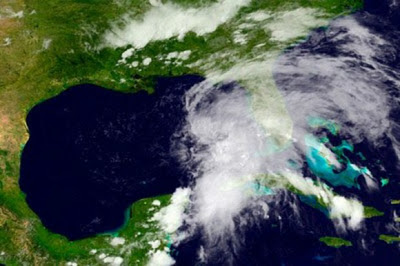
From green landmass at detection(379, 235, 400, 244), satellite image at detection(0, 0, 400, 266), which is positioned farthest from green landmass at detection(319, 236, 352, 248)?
green landmass at detection(379, 235, 400, 244)

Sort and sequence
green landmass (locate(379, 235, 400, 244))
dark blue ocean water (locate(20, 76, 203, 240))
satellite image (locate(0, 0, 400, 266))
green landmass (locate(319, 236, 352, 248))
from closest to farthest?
1. green landmass (locate(319, 236, 352, 248))
2. green landmass (locate(379, 235, 400, 244))
3. satellite image (locate(0, 0, 400, 266))
4. dark blue ocean water (locate(20, 76, 203, 240))

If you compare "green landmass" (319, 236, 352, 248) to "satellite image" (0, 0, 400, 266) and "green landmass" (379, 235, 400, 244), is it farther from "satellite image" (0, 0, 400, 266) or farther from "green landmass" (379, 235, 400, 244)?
"green landmass" (379, 235, 400, 244)

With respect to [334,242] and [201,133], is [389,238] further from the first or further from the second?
[201,133]

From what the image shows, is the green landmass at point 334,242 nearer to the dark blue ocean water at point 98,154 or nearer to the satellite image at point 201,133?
the satellite image at point 201,133

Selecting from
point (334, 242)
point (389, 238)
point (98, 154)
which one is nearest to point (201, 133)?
point (98, 154)

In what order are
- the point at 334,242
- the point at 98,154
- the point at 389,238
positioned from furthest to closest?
the point at 98,154 → the point at 389,238 → the point at 334,242
